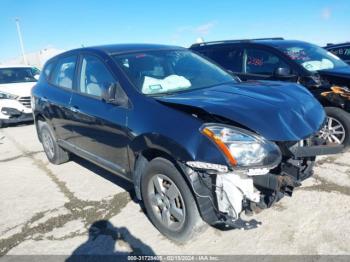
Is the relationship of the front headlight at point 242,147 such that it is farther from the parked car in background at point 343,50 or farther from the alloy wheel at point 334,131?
the parked car in background at point 343,50

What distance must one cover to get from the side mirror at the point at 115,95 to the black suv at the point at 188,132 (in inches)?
0.4

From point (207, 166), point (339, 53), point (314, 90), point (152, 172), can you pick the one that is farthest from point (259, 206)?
point (339, 53)

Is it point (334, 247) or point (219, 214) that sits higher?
point (219, 214)

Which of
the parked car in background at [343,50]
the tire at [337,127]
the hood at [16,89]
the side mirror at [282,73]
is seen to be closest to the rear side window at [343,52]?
the parked car in background at [343,50]

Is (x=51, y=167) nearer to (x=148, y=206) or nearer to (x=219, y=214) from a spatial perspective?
(x=148, y=206)

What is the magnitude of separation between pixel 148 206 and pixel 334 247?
168cm

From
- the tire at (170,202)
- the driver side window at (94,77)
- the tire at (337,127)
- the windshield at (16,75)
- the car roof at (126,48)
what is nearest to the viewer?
the tire at (170,202)

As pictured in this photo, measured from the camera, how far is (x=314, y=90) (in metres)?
5.19

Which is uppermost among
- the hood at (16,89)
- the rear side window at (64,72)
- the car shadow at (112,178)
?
the rear side window at (64,72)

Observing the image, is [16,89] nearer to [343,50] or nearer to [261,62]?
[261,62]

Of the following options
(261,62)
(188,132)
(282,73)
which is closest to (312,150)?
(188,132)

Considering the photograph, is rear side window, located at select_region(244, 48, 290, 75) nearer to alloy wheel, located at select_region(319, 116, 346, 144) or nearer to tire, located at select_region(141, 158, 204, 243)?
alloy wheel, located at select_region(319, 116, 346, 144)

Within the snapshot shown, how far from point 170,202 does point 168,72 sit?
1.53 m

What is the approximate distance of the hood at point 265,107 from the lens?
273 cm
